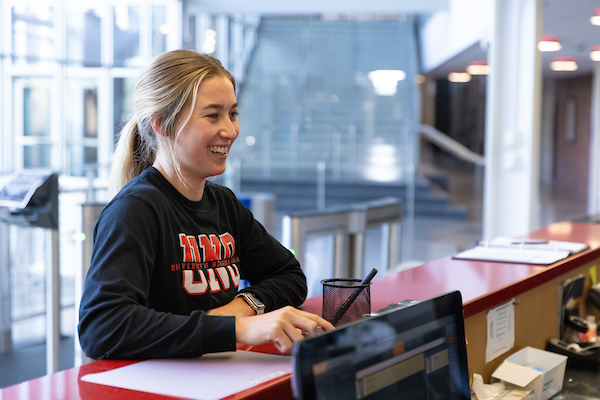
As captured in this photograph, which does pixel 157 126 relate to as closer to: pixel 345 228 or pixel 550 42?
pixel 345 228

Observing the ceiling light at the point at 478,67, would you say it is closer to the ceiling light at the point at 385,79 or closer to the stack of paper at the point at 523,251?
the ceiling light at the point at 385,79

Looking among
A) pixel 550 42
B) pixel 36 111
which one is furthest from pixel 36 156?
pixel 550 42

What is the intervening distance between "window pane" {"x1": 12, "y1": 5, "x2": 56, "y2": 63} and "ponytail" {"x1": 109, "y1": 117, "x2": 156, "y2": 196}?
3986 millimetres

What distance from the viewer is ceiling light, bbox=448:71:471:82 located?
1452 cm

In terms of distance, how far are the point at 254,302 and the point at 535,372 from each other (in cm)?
70

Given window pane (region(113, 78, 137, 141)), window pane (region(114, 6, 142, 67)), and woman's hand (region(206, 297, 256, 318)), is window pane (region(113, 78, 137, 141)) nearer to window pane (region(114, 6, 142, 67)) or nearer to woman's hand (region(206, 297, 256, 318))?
window pane (region(114, 6, 142, 67))

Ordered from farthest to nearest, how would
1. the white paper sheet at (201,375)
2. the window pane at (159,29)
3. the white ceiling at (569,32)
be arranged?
the window pane at (159,29) → the white ceiling at (569,32) → the white paper sheet at (201,375)

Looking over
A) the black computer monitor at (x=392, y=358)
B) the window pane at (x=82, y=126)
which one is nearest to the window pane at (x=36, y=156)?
the window pane at (x=82, y=126)

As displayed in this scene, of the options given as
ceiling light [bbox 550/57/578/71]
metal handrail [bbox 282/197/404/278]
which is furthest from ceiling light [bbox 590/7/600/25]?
ceiling light [bbox 550/57/578/71]

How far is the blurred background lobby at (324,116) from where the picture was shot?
15.6 ft

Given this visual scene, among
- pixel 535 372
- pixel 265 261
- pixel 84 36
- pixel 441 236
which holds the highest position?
pixel 84 36

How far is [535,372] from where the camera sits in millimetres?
1487

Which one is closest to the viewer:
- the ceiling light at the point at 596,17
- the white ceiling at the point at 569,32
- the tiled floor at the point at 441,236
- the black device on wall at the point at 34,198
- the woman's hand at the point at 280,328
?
the woman's hand at the point at 280,328

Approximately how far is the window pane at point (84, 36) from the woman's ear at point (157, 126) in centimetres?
525
